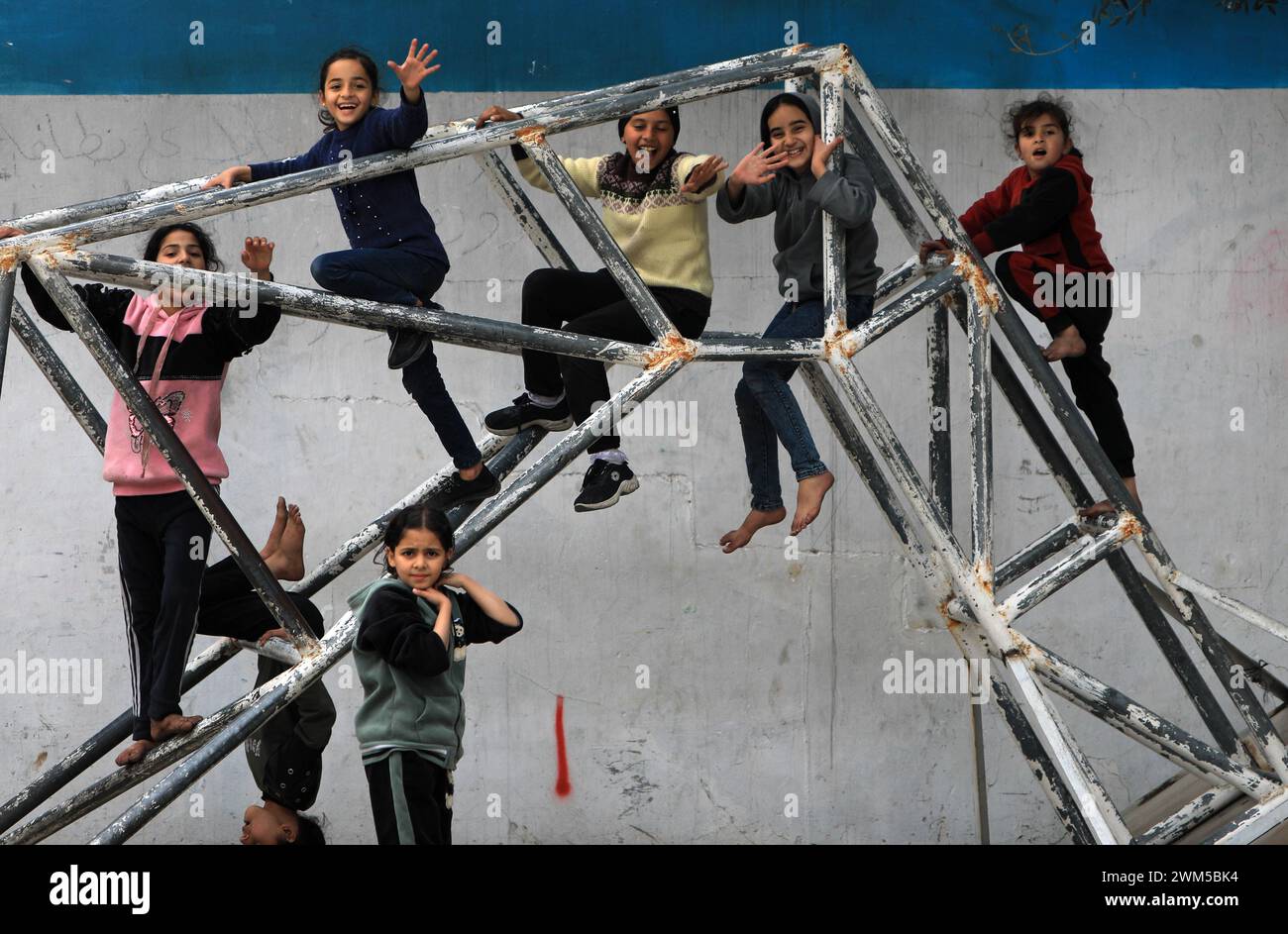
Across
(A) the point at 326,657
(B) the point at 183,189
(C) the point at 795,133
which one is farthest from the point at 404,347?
(C) the point at 795,133

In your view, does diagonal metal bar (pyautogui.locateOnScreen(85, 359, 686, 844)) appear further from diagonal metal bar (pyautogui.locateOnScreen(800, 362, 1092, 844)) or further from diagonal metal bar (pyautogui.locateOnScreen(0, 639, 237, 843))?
diagonal metal bar (pyautogui.locateOnScreen(800, 362, 1092, 844))

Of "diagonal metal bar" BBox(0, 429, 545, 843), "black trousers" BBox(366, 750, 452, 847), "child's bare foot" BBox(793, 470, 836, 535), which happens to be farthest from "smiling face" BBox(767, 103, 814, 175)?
"black trousers" BBox(366, 750, 452, 847)

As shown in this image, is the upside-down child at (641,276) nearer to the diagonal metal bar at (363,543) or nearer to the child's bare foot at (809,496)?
the diagonal metal bar at (363,543)

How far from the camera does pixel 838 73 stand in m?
5.07

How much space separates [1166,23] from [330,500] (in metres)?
4.29

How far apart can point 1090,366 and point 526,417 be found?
2.13 meters

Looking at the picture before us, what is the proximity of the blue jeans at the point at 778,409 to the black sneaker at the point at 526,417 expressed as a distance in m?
0.61

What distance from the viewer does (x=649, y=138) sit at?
534 centimetres

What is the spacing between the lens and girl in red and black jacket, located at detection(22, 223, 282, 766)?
4758 mm

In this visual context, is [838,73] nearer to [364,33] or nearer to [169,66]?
[364,33]

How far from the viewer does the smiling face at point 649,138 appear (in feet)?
17.4

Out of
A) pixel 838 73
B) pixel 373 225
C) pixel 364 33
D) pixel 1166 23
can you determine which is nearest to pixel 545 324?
pixel 373 225

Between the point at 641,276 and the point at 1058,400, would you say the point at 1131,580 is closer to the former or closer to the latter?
the point at 1058,400

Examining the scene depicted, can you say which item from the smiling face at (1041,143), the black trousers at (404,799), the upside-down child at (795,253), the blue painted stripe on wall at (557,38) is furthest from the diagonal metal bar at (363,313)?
the blue painted stripe on wall at (557,38)
